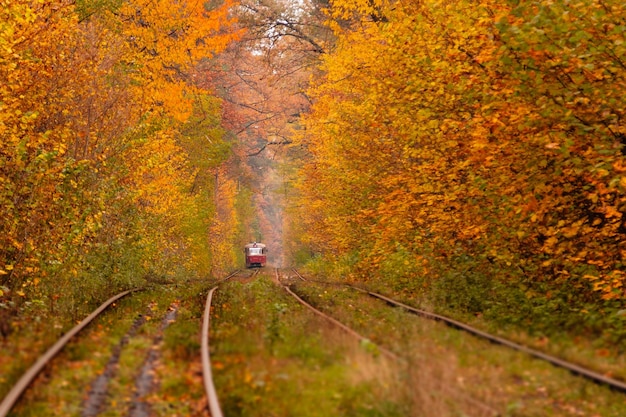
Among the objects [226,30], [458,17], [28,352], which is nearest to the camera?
[28,352]

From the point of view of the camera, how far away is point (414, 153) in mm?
16547

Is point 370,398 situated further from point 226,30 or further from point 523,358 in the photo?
point 226,30

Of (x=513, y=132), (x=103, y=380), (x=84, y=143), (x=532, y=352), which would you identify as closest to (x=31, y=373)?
(x=103, y=380)

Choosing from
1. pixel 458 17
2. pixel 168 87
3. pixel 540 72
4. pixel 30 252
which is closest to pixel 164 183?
pixel 168 87

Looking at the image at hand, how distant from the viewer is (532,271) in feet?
46.8

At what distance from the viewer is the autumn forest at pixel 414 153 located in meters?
11.7

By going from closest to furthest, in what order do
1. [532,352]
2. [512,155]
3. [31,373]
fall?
[31,373] < [532,352] < [512,155]

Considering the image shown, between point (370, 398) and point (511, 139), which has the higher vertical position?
→ point (511, 139)

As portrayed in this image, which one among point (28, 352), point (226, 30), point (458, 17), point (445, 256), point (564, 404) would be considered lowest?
point (564, 404)

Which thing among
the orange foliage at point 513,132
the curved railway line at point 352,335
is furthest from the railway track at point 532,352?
the orange foliage at point 513,132

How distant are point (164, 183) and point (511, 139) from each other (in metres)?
16.2

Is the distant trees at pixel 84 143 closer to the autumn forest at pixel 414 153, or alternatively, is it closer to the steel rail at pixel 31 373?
the autumn forest at pixel 414 153

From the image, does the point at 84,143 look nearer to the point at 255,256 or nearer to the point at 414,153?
the point at 414,153

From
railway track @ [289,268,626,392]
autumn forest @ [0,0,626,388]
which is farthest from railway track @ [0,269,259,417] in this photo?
railway track @ [289,268,626,392]
